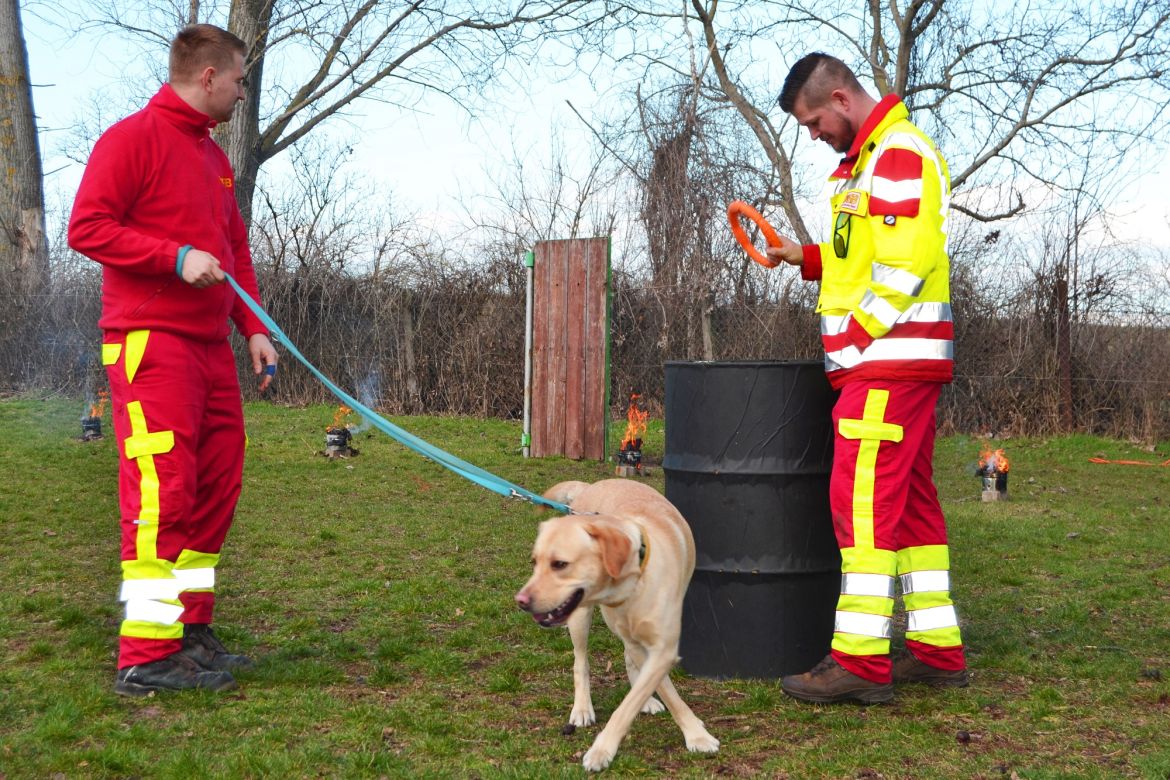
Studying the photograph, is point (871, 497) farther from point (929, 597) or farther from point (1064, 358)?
point (1064, 358)

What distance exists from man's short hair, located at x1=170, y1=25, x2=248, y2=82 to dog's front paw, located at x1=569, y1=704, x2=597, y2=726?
2.68 m

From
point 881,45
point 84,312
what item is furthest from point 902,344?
point 84,312

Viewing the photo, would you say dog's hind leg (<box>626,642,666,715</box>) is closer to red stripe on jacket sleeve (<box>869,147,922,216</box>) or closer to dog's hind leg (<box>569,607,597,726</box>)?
dog's hind leg (<box>569,607,597,726</box>)

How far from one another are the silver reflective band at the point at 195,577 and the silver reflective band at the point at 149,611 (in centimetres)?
15

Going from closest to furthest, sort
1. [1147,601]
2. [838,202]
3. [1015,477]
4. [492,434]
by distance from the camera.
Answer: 1. [838,202]
2. [1147,601]
3. [1015,477]
4. [492,434]

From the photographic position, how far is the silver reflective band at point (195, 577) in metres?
3.95

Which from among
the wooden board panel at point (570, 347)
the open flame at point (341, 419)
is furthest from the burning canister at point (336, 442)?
→ the wooden board panel at point (570, 347)

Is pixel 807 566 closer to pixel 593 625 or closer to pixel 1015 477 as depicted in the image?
pixel 593 625

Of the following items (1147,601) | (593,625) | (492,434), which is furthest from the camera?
(492,434)

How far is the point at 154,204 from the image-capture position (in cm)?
385

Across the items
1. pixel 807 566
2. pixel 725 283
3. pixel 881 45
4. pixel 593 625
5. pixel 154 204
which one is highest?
pixel 881 45

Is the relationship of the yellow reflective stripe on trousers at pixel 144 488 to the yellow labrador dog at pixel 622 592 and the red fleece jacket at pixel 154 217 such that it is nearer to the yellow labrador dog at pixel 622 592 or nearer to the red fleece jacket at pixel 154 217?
the red fleece jacket at pixel 154 217

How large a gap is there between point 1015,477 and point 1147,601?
5.48 m

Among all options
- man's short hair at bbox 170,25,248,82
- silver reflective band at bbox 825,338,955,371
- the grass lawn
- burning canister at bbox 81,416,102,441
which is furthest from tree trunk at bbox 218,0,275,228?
silver reflective band at bbox 825,338,955,371
